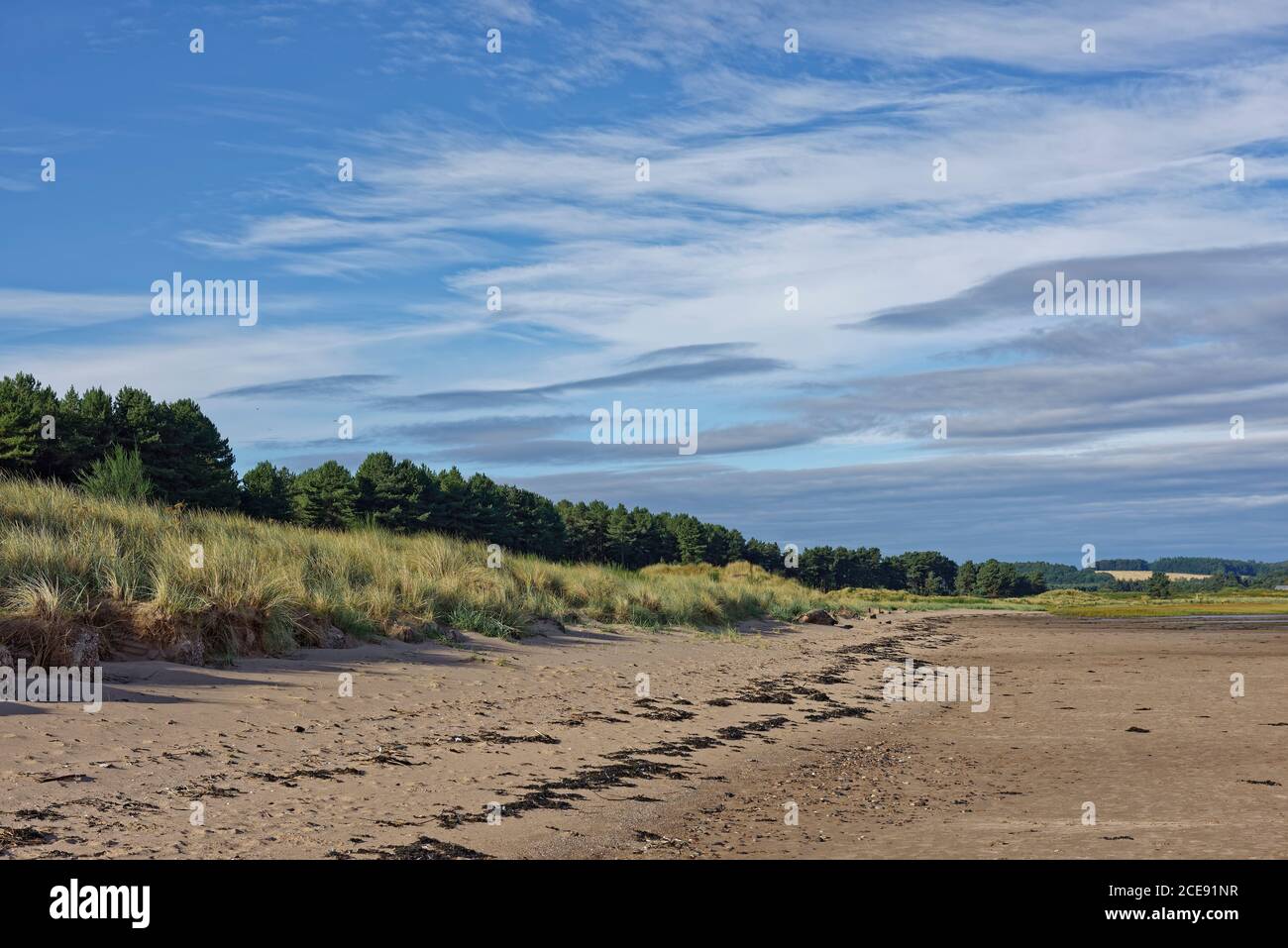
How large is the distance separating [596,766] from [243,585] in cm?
638

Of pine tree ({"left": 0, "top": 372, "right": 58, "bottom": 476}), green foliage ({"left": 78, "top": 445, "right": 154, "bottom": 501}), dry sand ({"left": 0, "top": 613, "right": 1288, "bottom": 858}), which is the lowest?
dry sand ({"left": 0, "top": 613, "right": 1288, "bottom": 858})

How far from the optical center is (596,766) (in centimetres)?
1116

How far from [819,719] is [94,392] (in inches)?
1668

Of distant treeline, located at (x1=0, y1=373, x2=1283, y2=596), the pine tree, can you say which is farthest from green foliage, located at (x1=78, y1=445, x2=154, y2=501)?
the pine tree

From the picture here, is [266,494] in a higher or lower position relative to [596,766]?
higher

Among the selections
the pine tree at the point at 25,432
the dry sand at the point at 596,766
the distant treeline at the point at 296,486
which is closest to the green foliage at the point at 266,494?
the distant treeline at the point at 296,486

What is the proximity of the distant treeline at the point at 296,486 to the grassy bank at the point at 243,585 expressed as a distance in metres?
4.92

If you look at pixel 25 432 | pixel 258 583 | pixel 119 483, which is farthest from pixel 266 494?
pixel 258 583

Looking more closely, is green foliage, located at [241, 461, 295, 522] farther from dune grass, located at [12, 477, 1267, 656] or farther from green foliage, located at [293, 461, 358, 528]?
dune grass, located at [12, 477, 1267, 656]

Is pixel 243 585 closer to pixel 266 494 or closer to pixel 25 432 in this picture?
pixel 25 432

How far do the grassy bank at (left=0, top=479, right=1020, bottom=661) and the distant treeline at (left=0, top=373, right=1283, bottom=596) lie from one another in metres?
4.92

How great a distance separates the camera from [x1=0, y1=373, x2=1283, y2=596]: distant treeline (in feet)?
140
